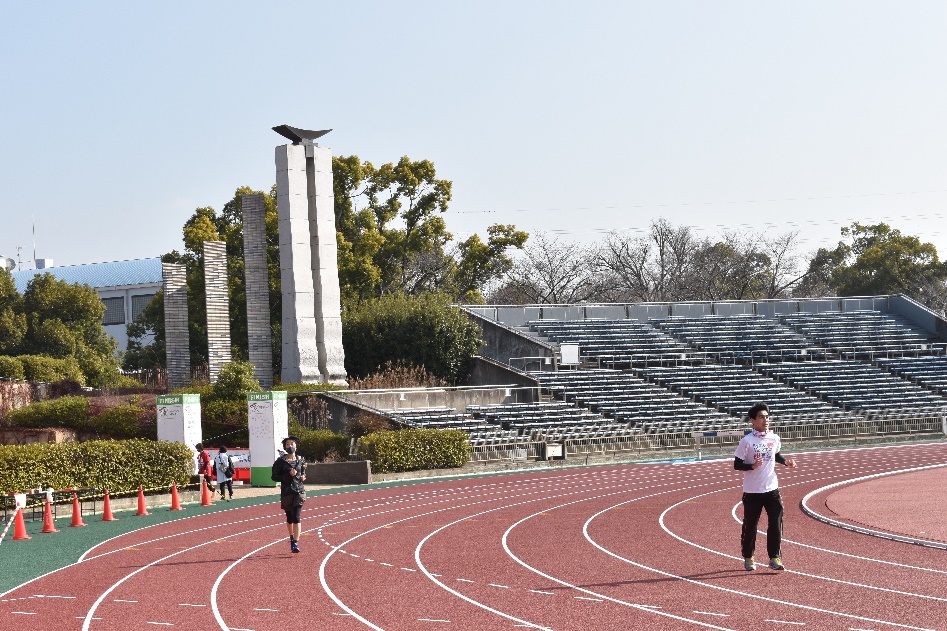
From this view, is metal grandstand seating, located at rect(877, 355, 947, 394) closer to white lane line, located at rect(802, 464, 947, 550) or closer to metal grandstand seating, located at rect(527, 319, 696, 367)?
metal grandstand seating, located at rect(527, 319, 696, 367)

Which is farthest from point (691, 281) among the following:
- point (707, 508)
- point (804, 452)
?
point (707, 508)

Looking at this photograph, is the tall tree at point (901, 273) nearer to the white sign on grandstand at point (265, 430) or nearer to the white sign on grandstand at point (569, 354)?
the white sign on grandstand at point (569, 354)

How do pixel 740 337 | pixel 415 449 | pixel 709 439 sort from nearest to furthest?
1. pixel 415 449
2. pixel 709 439
3. pixel 740 337

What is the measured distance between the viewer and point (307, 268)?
42156 mm

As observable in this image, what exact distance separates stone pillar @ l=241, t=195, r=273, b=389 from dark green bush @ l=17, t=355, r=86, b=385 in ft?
27.8

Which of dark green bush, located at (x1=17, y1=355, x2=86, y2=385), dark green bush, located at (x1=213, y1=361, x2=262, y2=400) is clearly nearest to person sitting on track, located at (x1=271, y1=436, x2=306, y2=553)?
dark green bush, located at (x1=213, y1=361, x2=262, y2=400)

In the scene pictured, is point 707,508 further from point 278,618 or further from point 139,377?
point 139,377

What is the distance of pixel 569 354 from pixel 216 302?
50.1 ft

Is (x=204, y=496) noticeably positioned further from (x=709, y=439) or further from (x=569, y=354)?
(x=569, y=354)

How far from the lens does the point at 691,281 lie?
3273 inches

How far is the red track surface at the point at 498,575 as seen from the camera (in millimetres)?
10859

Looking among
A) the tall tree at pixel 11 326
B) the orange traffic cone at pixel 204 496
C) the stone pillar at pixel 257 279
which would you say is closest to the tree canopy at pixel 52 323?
the tall tree at pixel 11 326

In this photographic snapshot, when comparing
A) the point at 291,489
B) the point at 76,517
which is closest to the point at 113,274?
the point at 76,517

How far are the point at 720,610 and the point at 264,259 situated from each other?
33.7 metres
